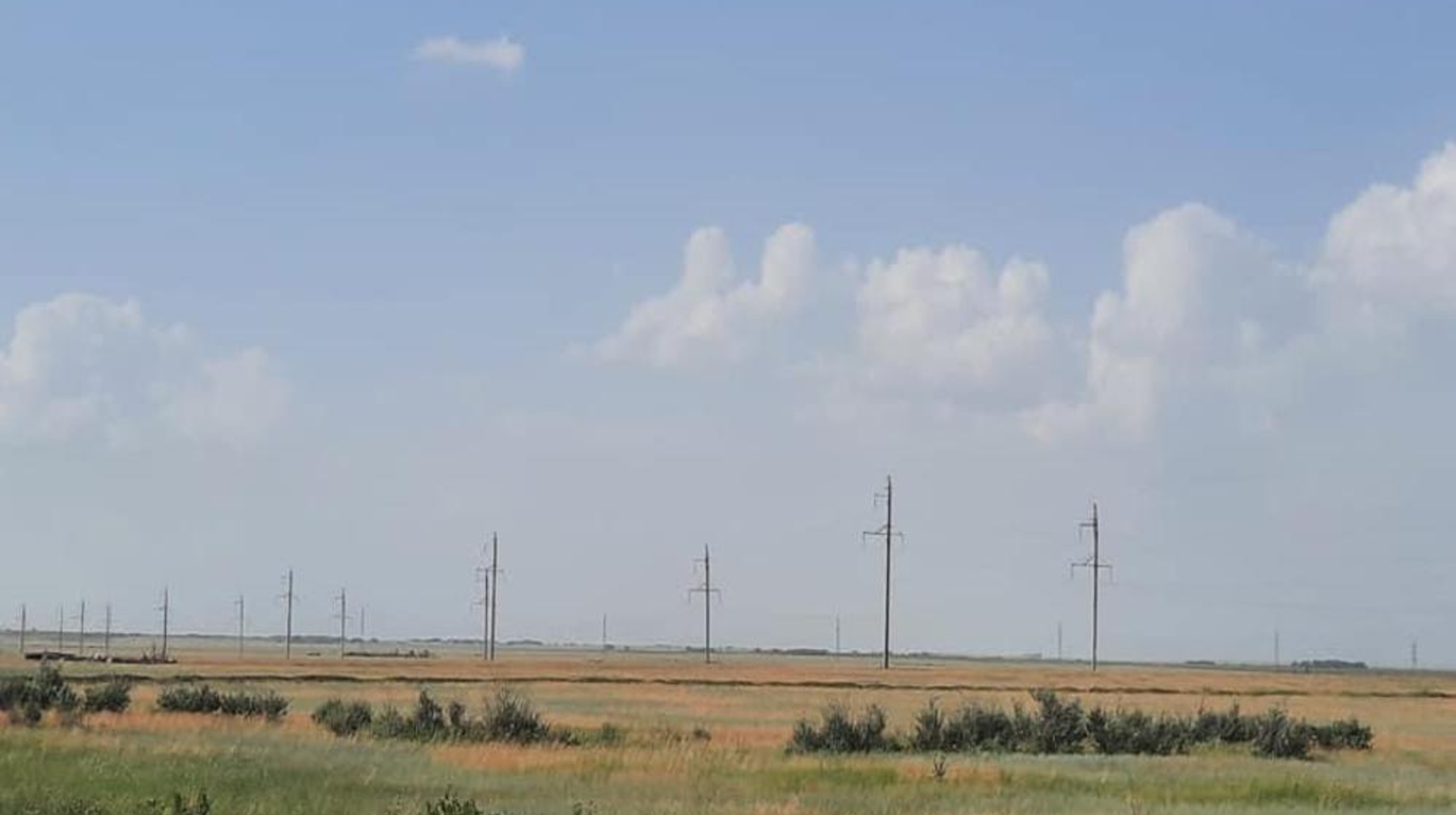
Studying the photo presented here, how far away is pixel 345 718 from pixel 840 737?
1283 centimetres

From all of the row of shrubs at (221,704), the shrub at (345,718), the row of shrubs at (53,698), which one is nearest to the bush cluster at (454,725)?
the shrub at (345,718)

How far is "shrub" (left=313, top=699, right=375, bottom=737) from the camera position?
149ft

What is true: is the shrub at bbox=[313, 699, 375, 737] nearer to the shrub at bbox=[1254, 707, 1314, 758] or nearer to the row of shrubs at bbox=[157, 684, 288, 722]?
the row of shrubs at bbox=[157, 684, 288, 722]

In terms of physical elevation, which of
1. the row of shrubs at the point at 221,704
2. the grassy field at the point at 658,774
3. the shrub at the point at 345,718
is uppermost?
the grassy field at the point at 658,774

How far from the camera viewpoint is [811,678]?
11519 centimetres

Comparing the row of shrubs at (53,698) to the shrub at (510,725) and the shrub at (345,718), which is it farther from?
the shrub at (510,725)

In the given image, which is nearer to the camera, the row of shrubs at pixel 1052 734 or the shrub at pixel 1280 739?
the row of shrubs at pixel 1052 734

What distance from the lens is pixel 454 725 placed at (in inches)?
1764

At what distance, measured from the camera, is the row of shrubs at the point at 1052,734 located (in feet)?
141

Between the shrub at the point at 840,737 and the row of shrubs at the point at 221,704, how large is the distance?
1581 centimetres

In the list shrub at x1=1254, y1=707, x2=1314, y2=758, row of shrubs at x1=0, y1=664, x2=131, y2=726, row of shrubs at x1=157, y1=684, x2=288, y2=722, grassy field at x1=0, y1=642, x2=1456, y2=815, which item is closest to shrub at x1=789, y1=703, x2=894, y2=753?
grassy field at x1=0, y1=642, x2=1456, y2=815

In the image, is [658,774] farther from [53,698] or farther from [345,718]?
[53,698]

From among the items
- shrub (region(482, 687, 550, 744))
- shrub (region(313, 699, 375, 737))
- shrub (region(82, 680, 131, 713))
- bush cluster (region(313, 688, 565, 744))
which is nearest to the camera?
shrub (region(482, 687, 550, 744))

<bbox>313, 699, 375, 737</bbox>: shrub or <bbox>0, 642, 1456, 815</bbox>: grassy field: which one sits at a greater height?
<bbox>0, 642, 1456, 815</bbox>: grassy field
